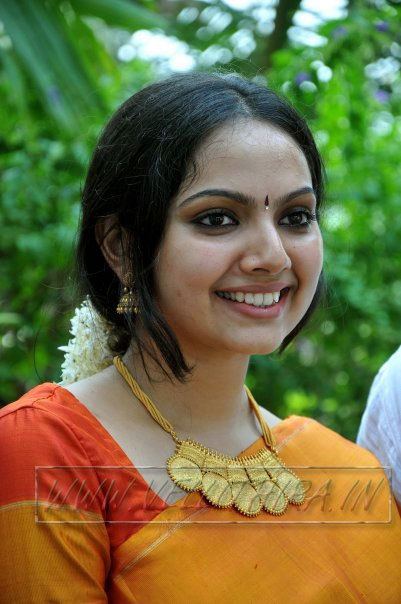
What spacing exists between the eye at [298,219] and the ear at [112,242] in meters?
0.35

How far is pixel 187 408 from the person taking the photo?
6.12ft

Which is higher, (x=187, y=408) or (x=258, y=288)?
(x=258, y=288)

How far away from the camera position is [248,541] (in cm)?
172

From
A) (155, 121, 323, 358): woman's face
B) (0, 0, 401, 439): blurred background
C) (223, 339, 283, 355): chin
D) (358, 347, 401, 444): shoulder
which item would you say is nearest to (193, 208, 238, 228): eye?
(155, 121, 323, 358): woman's face

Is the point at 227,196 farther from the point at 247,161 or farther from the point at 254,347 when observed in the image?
the point at 254,347

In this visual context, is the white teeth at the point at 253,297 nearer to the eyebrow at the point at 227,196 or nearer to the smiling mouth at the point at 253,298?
the smiling mouth at the point at 253,298

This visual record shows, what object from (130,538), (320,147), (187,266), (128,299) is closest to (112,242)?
Result: (128,299)

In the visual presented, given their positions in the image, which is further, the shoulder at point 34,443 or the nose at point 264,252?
the nose at point 264,252

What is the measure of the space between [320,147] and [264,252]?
162 centimetres

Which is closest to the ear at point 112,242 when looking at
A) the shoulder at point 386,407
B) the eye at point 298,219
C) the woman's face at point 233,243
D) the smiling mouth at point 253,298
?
the woman's face at point 233,243

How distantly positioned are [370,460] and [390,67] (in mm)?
2333

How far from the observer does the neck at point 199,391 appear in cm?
184

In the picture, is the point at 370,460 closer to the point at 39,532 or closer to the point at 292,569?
the point at 292,569

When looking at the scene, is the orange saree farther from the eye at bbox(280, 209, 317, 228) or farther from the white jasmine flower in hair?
the eye at bbox(280, 209, 317, 228)
